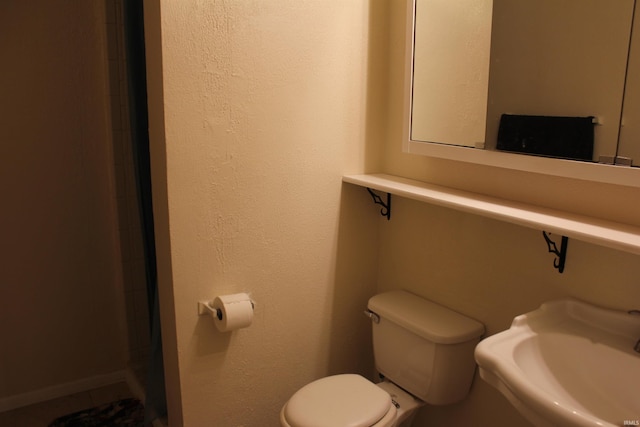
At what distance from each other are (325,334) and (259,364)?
1.05ft

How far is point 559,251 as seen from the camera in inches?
59.1

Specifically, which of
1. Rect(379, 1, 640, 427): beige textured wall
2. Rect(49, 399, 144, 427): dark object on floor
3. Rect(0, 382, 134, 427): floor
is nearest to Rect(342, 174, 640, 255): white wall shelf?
Rect(379, 1, 640, 427): beige textured wall

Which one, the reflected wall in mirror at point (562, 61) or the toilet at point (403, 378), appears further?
the toilet at point (403, 378)

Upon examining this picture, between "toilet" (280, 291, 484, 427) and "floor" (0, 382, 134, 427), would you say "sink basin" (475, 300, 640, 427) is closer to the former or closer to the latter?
"toilet" (280, 291, 484, 427)

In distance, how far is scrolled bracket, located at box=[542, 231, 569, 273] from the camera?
1477 mm

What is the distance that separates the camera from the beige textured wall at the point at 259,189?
5.43 ft

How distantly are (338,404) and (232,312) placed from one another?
469 mm

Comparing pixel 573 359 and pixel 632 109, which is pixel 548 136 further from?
pixel 573 359

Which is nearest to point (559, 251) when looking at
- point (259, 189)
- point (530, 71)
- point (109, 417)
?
point (530, 71)

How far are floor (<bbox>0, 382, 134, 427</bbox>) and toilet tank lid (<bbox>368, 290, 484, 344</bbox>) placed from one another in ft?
5.06

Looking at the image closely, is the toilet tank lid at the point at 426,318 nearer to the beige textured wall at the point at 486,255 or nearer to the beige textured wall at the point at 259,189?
the beige textured wall at the point at 486,255

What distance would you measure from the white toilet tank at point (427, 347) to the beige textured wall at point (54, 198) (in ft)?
4.94

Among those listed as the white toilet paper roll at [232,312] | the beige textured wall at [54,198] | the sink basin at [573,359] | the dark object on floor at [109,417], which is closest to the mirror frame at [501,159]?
the sink basin at [573,359]

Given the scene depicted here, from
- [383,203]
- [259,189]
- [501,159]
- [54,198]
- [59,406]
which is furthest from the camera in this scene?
[59,406]
